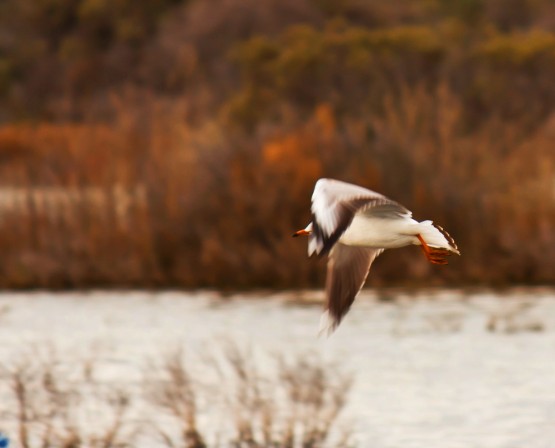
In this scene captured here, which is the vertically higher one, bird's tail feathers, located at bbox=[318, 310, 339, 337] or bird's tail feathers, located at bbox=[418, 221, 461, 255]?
bird's tail feathers, located at bbox=[418, 221, 461, 255]

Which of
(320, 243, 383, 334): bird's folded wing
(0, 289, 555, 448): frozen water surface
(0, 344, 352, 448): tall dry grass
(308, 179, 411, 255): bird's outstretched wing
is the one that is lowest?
(0, 289, 555, 448): frozen water surface

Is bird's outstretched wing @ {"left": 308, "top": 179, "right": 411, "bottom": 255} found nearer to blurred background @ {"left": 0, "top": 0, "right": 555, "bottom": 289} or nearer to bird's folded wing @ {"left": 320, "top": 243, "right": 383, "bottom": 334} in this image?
bird's folded wing @ {"left": 320, "top": 243, "right": 383, "bottom": 334}

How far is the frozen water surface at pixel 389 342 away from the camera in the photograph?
35.0 feet

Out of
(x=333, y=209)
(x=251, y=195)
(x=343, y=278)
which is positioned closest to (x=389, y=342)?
(x=251, y=195)

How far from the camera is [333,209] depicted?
6980 millimetres

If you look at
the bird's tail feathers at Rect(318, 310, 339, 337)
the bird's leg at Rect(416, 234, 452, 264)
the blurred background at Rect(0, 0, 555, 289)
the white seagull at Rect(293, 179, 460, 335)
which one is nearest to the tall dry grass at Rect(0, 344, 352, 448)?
the bird's tail feathers at Rect(318, 310, 339, 337)

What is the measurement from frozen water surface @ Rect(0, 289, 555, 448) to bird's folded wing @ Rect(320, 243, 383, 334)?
176cm

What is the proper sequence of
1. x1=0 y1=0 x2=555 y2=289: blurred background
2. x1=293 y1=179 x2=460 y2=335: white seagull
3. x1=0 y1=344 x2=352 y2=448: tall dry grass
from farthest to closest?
x1=0 y1=0 x2=555 y2=289: blurred background → x1=0 y1=344 x2=352 y2=448: tall dry grass → x1=293 y1=179 x2=460 y2=335: white seagull

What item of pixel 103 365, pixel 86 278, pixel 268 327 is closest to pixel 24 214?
pixel 86 278

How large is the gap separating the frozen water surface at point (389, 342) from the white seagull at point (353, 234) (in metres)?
1.78

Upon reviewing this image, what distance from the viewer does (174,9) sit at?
35500 millimetres

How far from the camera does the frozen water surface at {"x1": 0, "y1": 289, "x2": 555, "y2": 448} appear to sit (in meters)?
10.7

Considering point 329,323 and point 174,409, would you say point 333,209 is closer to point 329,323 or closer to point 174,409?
point 329,323

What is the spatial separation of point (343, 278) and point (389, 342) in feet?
17.7
